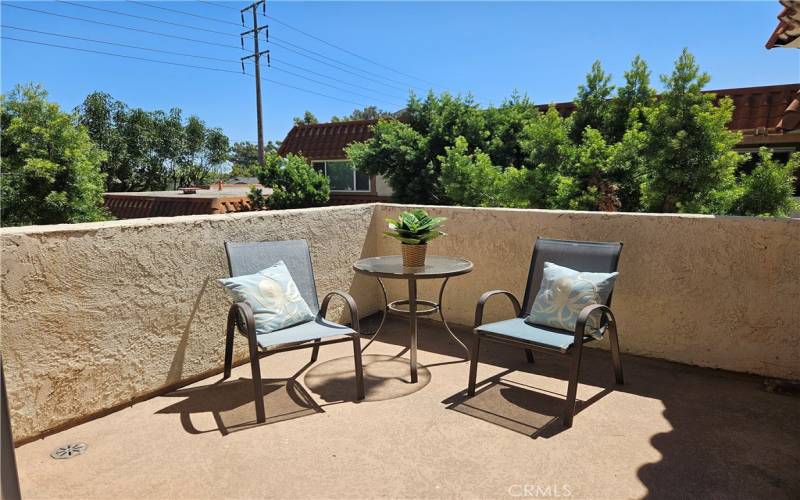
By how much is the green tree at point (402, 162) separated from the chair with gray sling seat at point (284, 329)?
6496 mm

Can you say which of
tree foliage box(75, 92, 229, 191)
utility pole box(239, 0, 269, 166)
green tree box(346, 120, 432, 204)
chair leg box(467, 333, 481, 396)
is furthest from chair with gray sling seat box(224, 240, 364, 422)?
tree foliage box(75, 92, 229, 191)

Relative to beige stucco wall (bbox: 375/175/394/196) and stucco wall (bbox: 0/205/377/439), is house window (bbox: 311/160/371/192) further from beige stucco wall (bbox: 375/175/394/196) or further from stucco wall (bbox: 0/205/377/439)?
stucco wall (bbox: 0/205/377/439)

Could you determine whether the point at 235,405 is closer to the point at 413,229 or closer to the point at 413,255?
the point at 413,255

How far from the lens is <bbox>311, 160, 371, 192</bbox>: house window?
14.4 metres

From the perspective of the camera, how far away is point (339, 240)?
4.45m

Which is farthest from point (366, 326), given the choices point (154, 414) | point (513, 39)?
point (513, 39)

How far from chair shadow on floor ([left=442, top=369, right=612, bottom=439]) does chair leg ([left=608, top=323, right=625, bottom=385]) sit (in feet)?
0.44

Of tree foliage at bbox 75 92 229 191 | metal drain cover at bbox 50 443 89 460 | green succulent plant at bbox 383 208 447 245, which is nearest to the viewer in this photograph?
metal drain cover at bbox 50 443 89 460

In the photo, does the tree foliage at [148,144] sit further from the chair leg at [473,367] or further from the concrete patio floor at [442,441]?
the chair leg at [473,367]

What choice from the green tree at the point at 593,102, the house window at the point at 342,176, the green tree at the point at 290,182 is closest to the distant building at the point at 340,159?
the house window at the point at 342,176

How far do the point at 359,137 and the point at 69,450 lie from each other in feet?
40.6

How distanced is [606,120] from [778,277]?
4.99 meters

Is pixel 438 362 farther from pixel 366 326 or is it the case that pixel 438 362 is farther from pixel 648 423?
pixel 648 423

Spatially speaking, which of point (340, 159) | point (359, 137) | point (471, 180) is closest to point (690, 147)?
point (471, 180)
